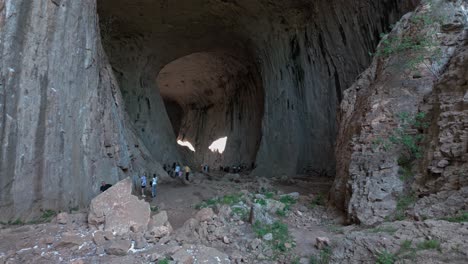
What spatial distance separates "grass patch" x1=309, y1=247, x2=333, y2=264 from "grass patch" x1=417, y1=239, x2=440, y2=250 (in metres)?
1.33

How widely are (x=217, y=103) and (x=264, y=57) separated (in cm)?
1179

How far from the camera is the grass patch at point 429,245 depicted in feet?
14.0

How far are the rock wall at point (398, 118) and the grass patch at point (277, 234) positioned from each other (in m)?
1.52

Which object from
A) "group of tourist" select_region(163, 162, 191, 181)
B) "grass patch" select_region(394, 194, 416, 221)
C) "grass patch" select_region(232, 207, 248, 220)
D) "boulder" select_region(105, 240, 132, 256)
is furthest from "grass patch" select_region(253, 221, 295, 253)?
"group of tourist" select_region(163, 162, 191, 181)

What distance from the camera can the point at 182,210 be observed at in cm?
1077

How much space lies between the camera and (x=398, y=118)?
313 inches

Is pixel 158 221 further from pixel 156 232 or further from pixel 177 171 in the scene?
pixel 177 171

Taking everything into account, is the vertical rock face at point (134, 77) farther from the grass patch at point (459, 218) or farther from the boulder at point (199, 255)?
the grass patch at point (459, 218)

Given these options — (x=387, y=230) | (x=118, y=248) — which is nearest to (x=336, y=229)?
(x=387, y=230)

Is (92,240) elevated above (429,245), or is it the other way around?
(429,245)

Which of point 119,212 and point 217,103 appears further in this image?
point 217,103

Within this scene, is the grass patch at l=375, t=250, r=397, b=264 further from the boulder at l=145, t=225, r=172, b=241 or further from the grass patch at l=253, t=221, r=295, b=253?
the boulder at l=145, t=225, r=172, b=241

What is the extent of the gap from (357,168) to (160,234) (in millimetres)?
4684

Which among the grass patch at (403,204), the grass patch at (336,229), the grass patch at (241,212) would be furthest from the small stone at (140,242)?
the grass patch at (403,204)
